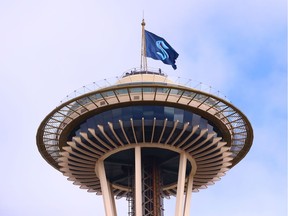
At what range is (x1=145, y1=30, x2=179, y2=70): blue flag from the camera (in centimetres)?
8100

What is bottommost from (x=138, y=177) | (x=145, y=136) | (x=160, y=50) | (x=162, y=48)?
(x=138, y=177)

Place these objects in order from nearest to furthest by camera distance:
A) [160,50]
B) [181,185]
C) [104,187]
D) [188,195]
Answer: [181,185] → [104,187] → [188,195] → [160,50]

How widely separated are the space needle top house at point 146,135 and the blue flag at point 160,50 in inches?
4.4

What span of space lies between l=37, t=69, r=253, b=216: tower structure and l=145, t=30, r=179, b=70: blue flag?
6.29 feet

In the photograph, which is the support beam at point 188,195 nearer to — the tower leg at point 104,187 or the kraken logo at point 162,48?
the tower leg at point 104,187

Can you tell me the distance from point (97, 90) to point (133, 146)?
297 inches

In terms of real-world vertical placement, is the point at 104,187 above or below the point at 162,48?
below

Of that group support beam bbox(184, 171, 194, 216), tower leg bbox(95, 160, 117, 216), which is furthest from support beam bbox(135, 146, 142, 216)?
A: support beam bbox(184, 171, 194, 216)

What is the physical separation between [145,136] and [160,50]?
11.8m

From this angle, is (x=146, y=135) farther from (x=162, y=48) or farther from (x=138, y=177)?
(x=162, y=48)

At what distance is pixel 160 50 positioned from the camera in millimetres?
81562

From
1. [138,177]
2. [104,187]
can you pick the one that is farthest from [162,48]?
[104,187]

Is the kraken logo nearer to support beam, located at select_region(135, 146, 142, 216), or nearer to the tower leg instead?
support beam, located at select_region(135, 146, 142, 216)

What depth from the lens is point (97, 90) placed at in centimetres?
7212
